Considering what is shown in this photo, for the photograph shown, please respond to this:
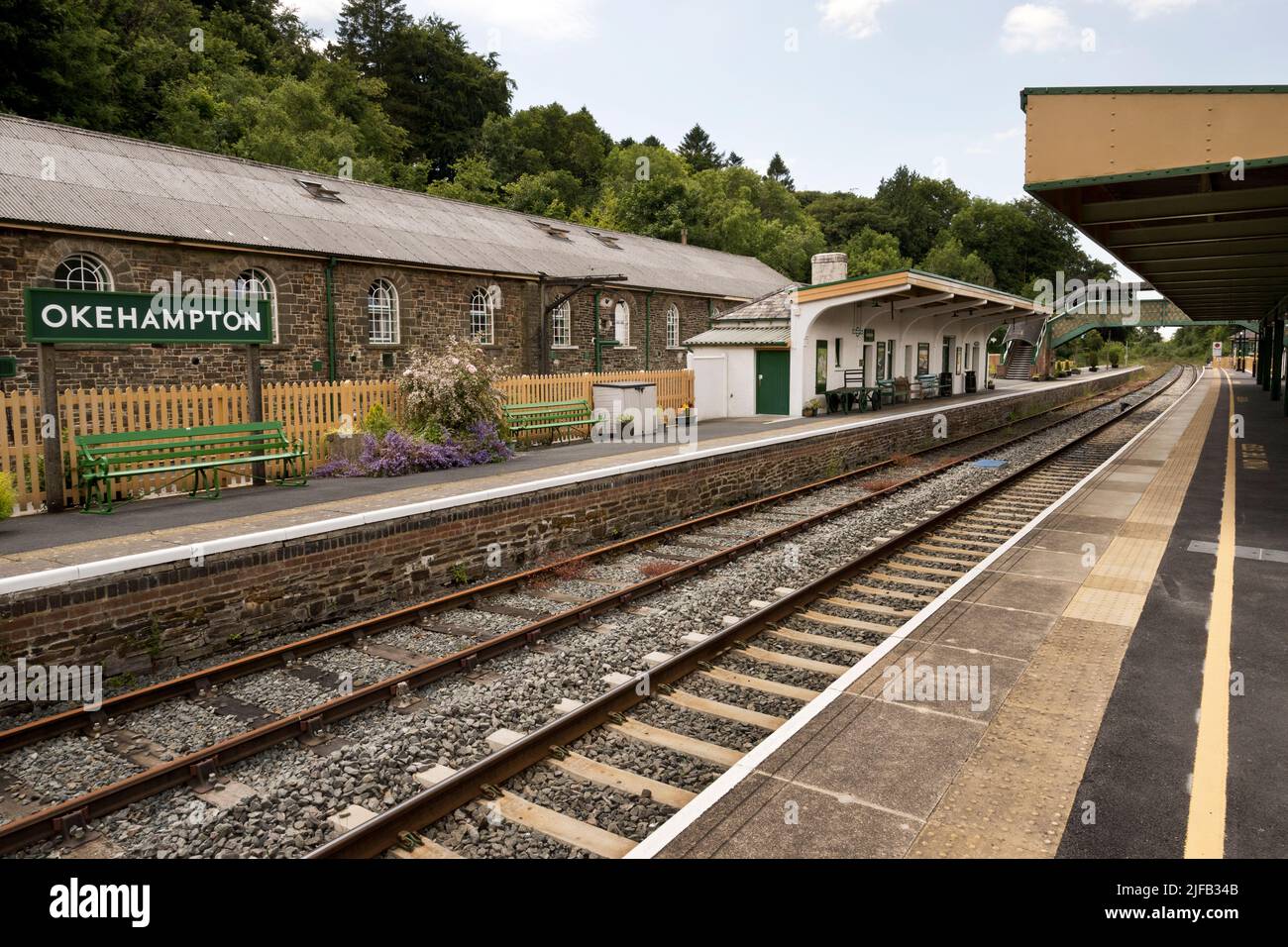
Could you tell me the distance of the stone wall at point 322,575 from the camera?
6578mm

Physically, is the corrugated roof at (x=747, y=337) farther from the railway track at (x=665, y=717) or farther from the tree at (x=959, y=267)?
the tree at (x=959, y=267)

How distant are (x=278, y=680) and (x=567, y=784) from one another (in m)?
3.02

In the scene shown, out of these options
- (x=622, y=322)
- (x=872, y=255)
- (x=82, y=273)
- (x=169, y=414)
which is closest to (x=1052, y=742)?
(x=169, y=414)

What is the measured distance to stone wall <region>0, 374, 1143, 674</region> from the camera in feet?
21.6

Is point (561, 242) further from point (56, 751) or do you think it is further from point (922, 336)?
point (56, 751)

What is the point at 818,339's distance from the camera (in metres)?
24.2

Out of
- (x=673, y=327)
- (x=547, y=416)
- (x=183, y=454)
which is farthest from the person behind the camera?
(x=673, y=327)

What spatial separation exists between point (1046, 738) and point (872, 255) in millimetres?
65475

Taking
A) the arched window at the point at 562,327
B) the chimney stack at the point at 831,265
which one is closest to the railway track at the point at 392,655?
the arched window at the point at 562,327

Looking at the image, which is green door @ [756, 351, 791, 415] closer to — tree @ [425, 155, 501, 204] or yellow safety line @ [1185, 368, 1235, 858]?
yellow safety line @ [1185, 368, 1235, 858]

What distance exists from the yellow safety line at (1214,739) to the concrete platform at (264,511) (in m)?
7.30

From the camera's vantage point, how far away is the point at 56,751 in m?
5.48

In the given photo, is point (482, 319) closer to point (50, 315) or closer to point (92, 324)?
point (92, 324)

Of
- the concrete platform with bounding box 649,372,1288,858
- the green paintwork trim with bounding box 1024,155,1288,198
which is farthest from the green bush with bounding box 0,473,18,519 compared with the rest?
the green paintwork trim with bounding box 1024,155,1288,198
